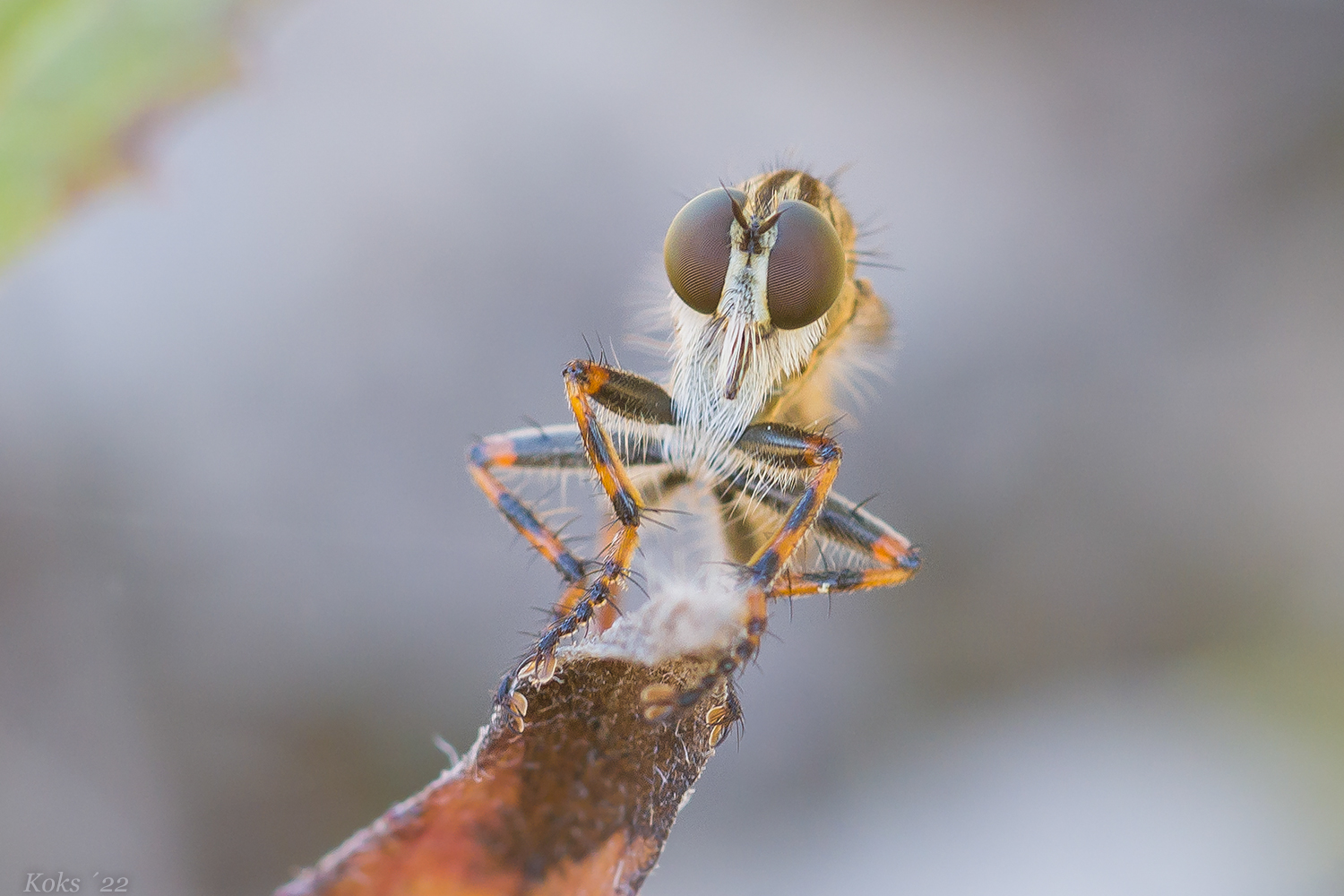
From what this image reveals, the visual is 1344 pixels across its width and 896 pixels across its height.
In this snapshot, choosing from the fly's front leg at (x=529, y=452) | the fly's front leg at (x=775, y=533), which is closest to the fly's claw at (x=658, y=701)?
the fly's front leg at (x=775, y=533)

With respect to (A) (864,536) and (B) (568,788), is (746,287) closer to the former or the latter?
(A) (864,536)

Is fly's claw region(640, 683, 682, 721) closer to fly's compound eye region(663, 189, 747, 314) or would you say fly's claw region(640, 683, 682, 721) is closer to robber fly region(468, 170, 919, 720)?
robber fly region(468, 170, 919, 720)

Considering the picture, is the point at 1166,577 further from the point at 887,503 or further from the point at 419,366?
the point at 419,366

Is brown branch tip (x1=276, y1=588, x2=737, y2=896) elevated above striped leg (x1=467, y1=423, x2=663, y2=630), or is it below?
below
